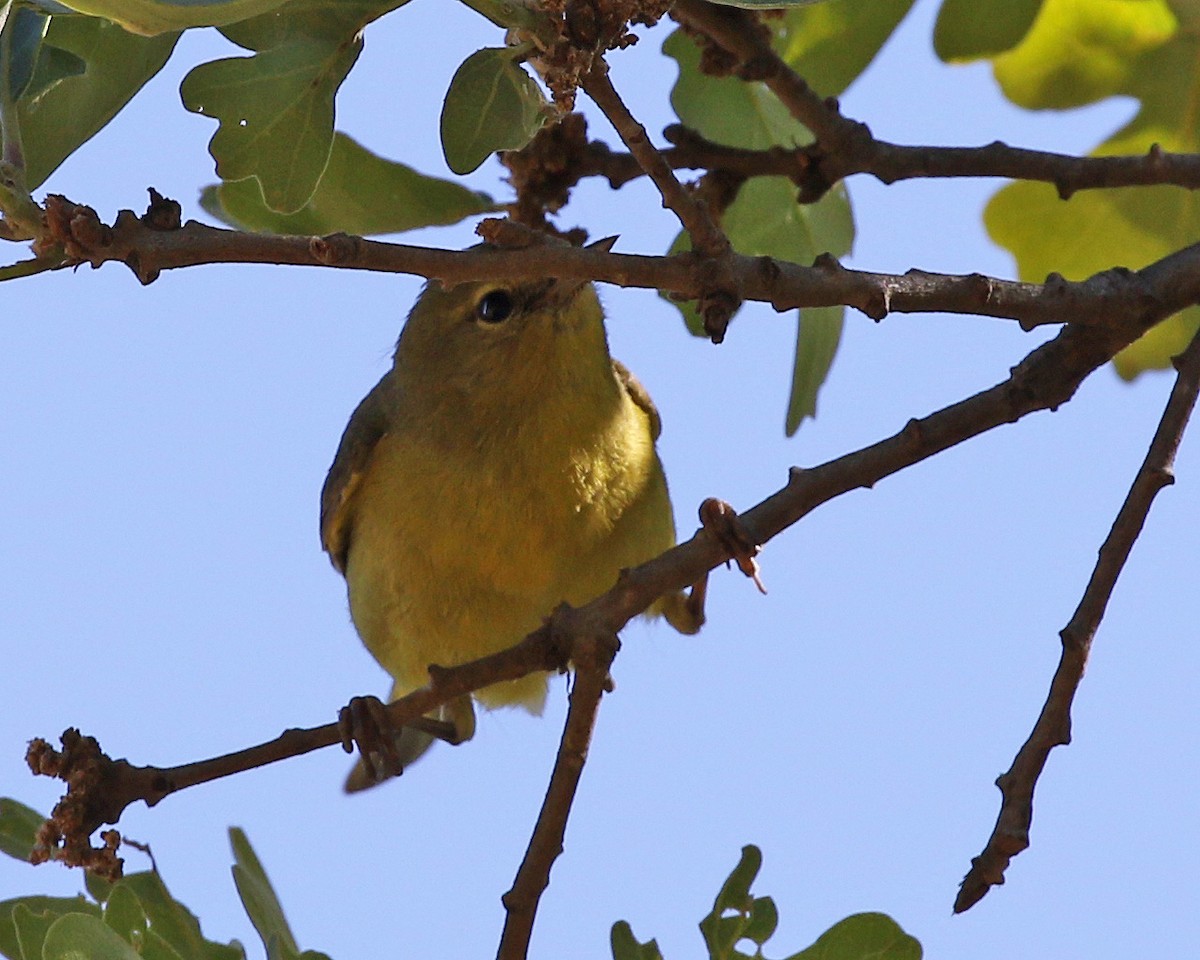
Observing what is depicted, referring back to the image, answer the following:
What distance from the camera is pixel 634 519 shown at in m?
4.95

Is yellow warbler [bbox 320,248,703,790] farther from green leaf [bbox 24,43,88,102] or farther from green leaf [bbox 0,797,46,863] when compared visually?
green leaf [bbox 24,43,88,102]

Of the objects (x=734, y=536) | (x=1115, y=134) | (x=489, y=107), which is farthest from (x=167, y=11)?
(x=1115, y=134)

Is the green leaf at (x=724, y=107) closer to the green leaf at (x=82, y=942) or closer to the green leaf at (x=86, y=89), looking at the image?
the green leaf at (x=86, y=89)

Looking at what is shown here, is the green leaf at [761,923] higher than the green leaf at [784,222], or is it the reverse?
the green leaf at [784,222]

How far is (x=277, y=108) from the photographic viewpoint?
2.73 metres

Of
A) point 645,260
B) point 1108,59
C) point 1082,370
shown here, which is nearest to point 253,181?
point 645,260

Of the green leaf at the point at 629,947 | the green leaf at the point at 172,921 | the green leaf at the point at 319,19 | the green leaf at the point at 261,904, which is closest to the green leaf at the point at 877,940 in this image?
the green leaf at the point at 629,947

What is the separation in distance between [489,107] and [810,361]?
1.63 metres

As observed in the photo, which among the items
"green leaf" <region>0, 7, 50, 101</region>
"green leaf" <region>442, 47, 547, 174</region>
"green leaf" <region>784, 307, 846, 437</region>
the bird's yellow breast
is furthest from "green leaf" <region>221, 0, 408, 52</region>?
the bird's yellow breast

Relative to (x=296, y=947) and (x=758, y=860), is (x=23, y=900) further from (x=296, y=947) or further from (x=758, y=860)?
(x=758, y=860)

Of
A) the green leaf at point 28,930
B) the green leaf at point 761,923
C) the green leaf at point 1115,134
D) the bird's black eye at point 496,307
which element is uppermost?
the bird's black eye at point 496,307

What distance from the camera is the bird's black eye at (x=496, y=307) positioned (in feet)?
16.4

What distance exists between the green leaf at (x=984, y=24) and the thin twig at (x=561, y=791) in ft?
6.71

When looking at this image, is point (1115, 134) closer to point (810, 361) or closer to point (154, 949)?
point (810, 361)
